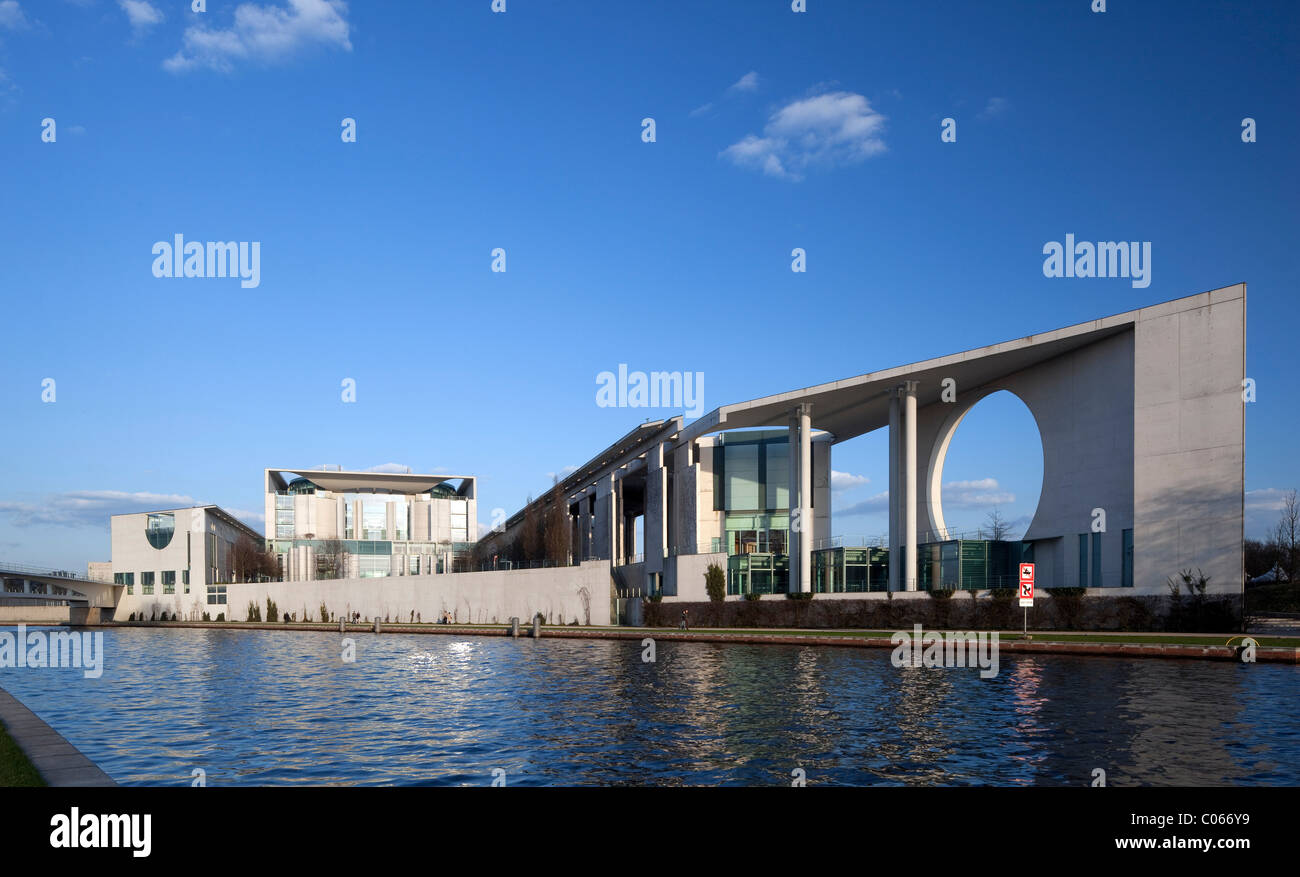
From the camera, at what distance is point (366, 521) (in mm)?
102375

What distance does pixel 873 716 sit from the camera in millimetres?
17203

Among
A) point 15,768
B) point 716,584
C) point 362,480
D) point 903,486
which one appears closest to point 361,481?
point 362,480

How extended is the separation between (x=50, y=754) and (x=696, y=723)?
375 inches

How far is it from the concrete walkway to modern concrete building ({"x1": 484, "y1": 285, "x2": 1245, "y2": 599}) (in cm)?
3472

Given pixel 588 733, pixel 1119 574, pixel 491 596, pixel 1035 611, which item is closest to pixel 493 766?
pixel 588 733

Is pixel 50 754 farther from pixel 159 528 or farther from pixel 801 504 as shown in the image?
pixel 159 528

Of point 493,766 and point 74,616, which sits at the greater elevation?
point 493,766

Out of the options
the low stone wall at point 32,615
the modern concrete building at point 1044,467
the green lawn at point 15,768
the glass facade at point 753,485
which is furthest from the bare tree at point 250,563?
the green lawn at point 15,768

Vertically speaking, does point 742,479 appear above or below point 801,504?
above

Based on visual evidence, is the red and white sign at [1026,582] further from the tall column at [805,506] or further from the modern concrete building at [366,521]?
the modern concrete building at [366,521]

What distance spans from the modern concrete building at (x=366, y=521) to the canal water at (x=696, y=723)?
67.7 meters
